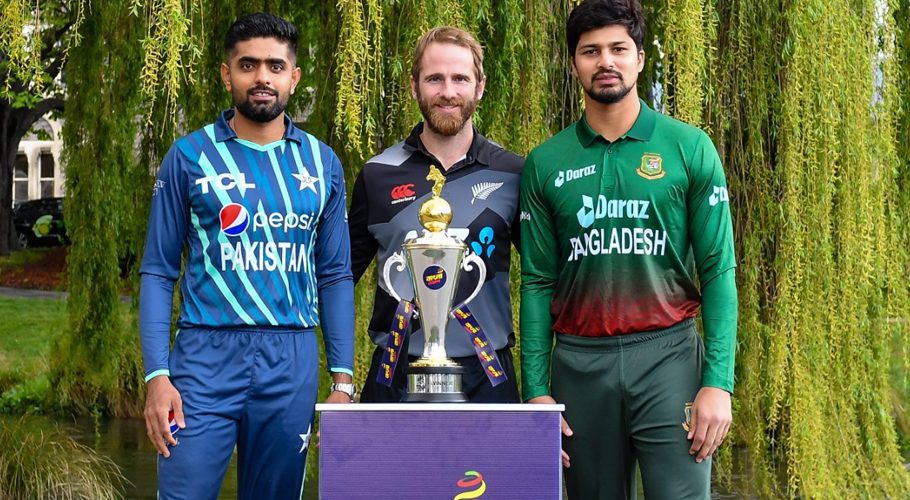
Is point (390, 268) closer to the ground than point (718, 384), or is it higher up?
higher up

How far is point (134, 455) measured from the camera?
27.5ft

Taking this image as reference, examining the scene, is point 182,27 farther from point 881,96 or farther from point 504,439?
point 881,96

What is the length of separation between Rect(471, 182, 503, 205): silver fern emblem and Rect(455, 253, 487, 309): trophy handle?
0.16 meters

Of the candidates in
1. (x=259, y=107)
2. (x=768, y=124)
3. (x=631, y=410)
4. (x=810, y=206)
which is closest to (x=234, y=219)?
(x=259, y=107)

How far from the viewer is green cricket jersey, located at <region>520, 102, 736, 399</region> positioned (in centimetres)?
277

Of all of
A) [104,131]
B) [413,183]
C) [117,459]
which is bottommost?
[117,459]

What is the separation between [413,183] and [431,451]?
814 mm

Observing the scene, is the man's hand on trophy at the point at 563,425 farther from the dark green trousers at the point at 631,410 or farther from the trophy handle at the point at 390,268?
the trophy handle at the point at 390,268

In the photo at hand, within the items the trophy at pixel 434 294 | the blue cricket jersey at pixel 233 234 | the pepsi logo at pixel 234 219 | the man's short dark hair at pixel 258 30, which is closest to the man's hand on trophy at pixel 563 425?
the trophy at pixel 434 294

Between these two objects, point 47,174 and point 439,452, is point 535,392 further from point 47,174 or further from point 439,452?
point 47,174

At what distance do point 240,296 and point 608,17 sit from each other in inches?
45.0

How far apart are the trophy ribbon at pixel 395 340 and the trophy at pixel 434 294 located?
104 mm

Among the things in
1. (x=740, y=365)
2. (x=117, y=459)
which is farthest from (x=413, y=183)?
(x=117, y=459)

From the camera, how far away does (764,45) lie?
186 inches
